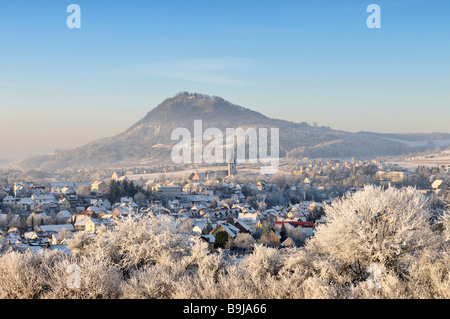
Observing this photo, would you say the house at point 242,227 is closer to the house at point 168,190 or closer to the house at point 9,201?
the house at point 168,190

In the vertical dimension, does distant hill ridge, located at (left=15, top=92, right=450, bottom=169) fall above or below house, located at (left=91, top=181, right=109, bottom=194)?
above

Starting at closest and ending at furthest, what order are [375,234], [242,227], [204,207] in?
1. [375,234]
2. [242,227]
3. [204,207]

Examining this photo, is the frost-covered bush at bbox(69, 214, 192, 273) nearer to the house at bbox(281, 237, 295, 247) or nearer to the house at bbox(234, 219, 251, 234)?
the house at bbox(281, 237, 295, 247)

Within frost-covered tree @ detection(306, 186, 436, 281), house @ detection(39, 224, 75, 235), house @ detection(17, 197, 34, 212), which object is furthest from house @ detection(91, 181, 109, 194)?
frost-covered tree @ detection(306, 186, 436, 281)

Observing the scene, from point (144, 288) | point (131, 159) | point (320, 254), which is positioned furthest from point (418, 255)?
point (131, 159)

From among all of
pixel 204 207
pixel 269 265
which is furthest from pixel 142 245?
pixel 204 207

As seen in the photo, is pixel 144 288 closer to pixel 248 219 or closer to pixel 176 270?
pixel 176 270

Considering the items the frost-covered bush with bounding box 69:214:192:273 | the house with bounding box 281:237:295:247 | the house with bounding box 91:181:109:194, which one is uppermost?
the frost-covered bush with bounding box 69:214:192:273

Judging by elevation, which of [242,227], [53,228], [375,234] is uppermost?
[375,234]

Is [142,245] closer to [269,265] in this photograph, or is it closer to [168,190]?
[269,265]
